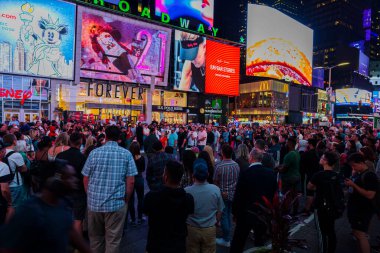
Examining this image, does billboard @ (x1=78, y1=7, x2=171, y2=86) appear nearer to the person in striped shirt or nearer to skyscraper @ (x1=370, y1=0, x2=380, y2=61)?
the person in striped shirt

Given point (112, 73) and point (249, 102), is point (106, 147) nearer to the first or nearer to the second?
point (112, 73)

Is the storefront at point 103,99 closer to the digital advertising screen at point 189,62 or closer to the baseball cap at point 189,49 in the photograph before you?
the digital advertising screen at point 189,62

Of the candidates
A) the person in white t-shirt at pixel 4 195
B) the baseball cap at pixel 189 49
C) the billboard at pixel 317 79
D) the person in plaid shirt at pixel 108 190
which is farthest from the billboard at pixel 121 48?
the billboard at pixel 317 79

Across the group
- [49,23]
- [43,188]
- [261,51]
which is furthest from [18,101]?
[261,51]

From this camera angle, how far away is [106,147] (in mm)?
4086

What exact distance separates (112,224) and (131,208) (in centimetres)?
230

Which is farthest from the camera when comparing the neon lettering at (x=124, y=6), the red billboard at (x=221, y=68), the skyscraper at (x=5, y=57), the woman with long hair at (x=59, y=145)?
the red billboard at (x=221, y=68)

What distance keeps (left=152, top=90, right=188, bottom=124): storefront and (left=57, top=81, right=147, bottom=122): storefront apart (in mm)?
2853

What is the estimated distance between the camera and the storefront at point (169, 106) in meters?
50.9

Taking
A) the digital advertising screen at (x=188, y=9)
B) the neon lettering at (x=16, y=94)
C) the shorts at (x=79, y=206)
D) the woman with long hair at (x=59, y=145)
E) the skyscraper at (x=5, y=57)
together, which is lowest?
the shorts at (x=79, y=206)

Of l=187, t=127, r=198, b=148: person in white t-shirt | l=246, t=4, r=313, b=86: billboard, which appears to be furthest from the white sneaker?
l=246, t=4, r=313, b=86: billboard

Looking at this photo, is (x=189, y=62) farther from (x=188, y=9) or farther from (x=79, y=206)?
(x=79, y=206)

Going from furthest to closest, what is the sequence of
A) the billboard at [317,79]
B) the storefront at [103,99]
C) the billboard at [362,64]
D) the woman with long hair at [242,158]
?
the billboard at [362,64], the billboard at [317,79], the storefront at [103,99], the woman with long hair at [242,158]

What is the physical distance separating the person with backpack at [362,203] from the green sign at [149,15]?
4121 centimetres
